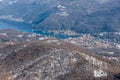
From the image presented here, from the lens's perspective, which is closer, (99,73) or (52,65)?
(99,73)

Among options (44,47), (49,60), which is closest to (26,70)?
(49,60)

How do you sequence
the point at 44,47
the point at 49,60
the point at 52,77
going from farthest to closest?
1. the point at 44,47
2. the point at 49,60
3. the point at 52,77

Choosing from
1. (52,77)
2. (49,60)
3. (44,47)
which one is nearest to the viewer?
(52,77)

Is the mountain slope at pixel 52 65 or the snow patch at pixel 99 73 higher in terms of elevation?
the mountain slope at pixel 52 65

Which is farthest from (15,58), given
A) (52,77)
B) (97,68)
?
(97,68)

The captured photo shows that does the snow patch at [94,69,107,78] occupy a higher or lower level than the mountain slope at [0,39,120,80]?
lower

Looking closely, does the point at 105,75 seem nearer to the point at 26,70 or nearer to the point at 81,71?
the point at 81,71

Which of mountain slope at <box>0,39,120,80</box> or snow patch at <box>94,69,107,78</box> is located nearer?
mountain slope at <box>0,39,120,80</box>

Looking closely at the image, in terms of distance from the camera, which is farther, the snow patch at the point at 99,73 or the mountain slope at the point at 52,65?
the snow patch at the point at 99,73

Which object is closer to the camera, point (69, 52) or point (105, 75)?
point (105, 75)

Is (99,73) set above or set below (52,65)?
below
